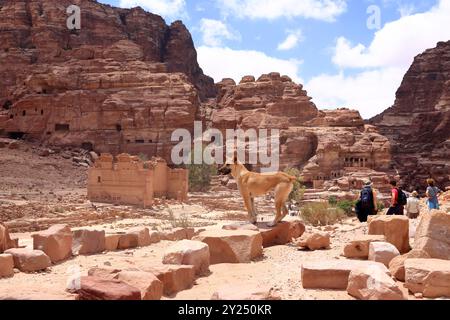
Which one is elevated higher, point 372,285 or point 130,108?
point 130,108

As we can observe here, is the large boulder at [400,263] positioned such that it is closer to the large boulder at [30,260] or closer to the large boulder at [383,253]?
the large boulder at [383,253]

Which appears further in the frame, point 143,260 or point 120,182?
point 120,182

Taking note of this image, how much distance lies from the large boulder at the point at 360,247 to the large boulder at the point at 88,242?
15.8ft

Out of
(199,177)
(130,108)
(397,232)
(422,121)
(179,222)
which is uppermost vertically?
(422,121)

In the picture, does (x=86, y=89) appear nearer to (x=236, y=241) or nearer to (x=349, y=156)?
(x=349, y=156)

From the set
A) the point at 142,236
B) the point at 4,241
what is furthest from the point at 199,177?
the point at 4,241

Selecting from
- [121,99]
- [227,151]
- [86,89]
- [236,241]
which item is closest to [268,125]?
[227,151]

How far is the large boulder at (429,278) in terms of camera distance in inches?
201

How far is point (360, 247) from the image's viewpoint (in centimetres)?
712

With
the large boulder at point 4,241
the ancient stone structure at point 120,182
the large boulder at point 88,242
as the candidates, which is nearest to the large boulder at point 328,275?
the large boulder at point 88,242

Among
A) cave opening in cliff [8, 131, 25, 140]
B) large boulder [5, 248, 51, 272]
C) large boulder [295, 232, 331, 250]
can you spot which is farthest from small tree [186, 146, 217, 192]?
large boulder [5, 248, 51, 272]

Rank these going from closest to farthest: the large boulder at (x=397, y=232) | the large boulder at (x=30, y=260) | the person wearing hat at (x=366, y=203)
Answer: the large boulder at (x=30, y=260) → the large boulder at (x=397, y=232) → the person wearing hat at (x=366, y=203)

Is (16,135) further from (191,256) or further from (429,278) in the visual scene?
(429,278)

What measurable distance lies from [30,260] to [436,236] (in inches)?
242
